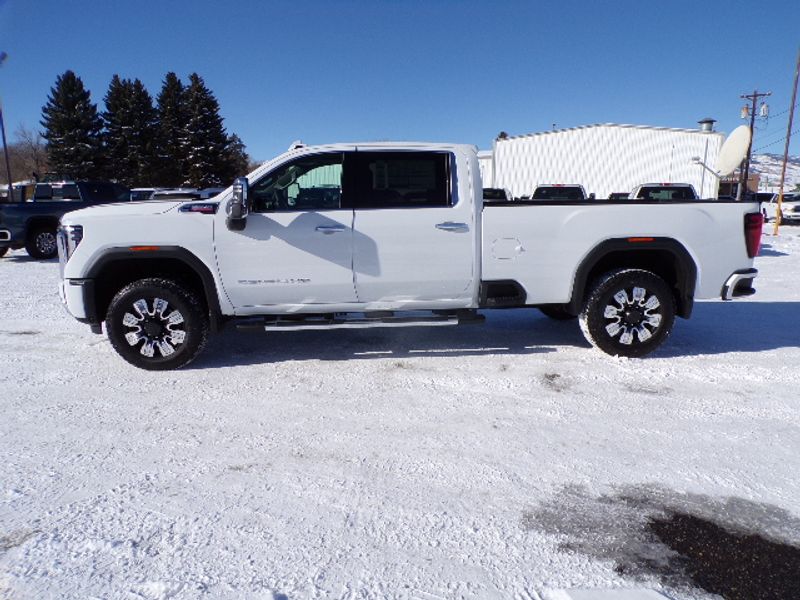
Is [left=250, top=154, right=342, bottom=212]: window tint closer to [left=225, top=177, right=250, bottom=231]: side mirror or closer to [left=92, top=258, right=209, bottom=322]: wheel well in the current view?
[left=225, top=177, right=250, bottom=231]: side mirror

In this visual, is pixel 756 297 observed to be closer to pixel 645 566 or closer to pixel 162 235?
pixel 645 566

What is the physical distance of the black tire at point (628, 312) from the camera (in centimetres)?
472

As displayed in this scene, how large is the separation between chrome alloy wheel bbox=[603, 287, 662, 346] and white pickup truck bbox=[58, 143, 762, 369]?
0.01m

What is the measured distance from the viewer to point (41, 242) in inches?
480

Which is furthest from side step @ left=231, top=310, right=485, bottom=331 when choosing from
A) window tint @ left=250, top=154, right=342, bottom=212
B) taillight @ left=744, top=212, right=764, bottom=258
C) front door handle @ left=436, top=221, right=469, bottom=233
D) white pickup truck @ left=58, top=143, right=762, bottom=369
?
taillight @ left=744, top=212, right=764, bottom=258

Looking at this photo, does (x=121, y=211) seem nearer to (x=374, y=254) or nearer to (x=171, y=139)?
(x=374, y=254)

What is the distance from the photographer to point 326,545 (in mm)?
2281

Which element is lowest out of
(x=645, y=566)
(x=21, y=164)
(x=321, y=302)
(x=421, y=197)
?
(x=645, y=566)

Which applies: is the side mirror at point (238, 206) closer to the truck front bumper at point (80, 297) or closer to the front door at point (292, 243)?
the front door at point (292, 243)

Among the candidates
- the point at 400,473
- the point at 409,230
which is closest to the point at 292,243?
the point at 409,230

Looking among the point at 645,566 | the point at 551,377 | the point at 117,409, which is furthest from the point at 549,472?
the point at 117,409

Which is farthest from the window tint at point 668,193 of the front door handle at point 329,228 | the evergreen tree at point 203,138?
the evergreen tree at point 203,138

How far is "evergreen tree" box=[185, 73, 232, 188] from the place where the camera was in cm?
4609

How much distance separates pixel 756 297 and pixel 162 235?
8.14 metres
